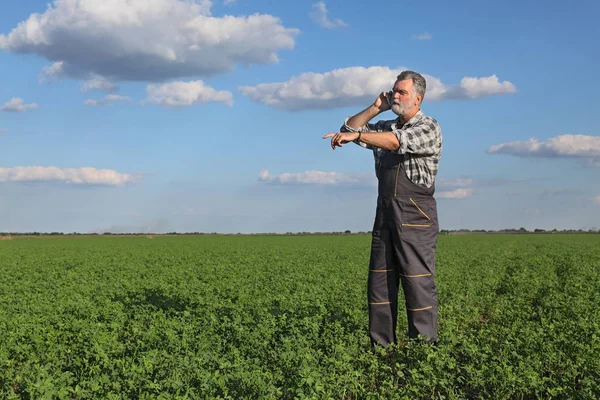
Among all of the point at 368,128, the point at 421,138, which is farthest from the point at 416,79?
the point at 368,128

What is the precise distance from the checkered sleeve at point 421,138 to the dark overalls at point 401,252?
24cm

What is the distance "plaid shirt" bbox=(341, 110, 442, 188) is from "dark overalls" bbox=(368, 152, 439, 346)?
0.26 ft

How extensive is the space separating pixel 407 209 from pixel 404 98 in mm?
1028

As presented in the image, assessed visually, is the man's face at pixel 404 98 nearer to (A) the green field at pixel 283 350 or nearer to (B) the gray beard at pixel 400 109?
(B) the gray beard at pixel 400 109

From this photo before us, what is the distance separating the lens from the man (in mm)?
5660

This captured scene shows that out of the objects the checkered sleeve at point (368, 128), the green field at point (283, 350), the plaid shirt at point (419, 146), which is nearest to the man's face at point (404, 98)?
the plaid shirt at point (419, 146)

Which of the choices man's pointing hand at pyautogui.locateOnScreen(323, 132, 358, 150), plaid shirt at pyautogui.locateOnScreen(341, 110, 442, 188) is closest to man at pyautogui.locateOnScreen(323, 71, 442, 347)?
plaid shirt at pyautogui.locateOnScreen(341, 110, 442, 188)

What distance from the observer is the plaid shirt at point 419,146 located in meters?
5.45

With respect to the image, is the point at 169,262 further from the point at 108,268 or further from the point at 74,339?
the point at 74,339

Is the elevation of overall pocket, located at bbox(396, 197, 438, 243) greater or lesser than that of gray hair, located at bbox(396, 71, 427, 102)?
lesser

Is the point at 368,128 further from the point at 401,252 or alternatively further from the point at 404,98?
the point at 401,252

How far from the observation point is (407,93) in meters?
5.66

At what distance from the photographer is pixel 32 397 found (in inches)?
203

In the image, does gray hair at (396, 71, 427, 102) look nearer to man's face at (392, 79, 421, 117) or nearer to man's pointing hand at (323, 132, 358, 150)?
man's face at (392, 79, 421, 117)
